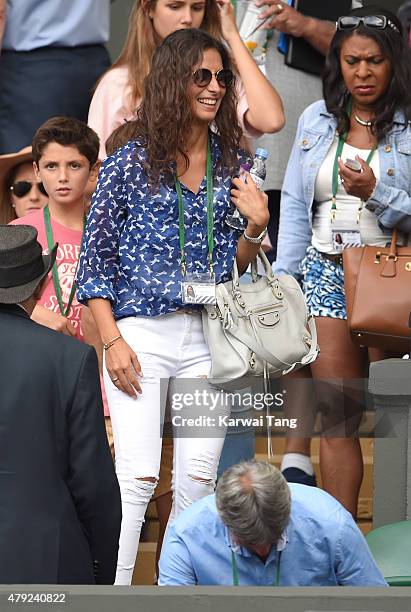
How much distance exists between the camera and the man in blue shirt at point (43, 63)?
6824mm

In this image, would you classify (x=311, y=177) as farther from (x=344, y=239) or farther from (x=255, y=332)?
(x=255, y=332)

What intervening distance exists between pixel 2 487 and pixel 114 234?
1.21m

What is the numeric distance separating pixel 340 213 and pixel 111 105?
3.68ft

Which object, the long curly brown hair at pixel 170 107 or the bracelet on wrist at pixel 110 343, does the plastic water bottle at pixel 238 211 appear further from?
the bracelet on wrist at pixel 110 343

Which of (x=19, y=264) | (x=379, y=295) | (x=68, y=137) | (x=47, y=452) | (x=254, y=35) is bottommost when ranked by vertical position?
(x=47, y=452)

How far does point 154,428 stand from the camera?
16.1ft

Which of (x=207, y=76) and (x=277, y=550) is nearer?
(x=277, y=550)

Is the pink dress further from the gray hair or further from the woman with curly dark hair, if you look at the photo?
the gray hair

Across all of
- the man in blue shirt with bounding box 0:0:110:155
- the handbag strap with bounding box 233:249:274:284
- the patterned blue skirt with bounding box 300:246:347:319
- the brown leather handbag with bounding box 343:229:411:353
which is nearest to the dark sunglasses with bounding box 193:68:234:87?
the handbag strap with bounding box 233:249:274:284

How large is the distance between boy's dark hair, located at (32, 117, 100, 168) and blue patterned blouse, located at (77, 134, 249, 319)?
0.92 m

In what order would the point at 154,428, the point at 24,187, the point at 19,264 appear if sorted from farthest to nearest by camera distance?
the point at 24,187, the point at 154,428, the point at 19,264

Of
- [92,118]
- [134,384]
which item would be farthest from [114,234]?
[92,118]

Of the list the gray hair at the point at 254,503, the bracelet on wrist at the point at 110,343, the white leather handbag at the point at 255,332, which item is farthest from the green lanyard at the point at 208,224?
the gray hair at the point at 254,503

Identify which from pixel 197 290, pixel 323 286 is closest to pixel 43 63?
pixel 323 286
